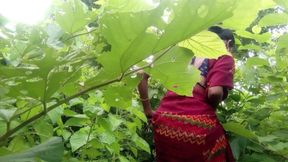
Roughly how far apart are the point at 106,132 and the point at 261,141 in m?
0.67

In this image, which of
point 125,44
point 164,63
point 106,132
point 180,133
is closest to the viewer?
point 125,44

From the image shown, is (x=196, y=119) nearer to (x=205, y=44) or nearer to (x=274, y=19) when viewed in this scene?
(x=274, y=19)

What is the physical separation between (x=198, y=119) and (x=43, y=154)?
1454 millimetres

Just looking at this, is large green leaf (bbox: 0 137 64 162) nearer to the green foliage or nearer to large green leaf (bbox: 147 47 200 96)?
the green foliage

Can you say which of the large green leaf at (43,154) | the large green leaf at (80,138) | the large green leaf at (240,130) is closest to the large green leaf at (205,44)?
the large green leaf at (43,154)

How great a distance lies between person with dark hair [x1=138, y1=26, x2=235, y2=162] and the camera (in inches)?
80.7

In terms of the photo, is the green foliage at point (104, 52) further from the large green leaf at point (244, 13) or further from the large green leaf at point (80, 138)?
the large green leaf at point (80, 138)

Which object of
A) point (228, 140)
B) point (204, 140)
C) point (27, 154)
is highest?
point (27, 154)

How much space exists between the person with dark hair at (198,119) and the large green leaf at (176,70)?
1.18m

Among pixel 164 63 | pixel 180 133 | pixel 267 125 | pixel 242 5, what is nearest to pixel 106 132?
pixel 180 133

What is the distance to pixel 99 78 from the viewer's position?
0.72m

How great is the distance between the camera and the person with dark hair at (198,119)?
2.05 m

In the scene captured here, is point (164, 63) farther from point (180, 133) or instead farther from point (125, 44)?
point (180, 133)

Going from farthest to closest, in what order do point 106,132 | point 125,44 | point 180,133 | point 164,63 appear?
point 180,133
point 106,132
point 164,63
point 125,44
